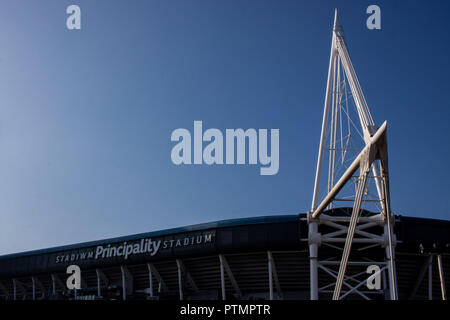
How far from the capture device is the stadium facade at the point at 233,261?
50781 mm

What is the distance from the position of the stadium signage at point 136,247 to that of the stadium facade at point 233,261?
0.35ft

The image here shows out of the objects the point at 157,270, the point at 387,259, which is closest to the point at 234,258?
the point at 157,270

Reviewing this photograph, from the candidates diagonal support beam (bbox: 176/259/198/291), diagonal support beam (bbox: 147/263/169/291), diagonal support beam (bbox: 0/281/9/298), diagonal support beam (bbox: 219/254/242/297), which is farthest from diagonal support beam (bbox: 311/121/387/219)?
diagonal support beam (bbox: 0/281/9/298)

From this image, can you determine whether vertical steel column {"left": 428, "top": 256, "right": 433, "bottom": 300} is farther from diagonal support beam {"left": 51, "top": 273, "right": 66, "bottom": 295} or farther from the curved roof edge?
diagonal support beam {"left": 51, "top": 273, "right": 66, "bottom": 295}

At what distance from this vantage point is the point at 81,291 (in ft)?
226

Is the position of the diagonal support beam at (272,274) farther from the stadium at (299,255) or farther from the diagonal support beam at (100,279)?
the diagonal support beam at (100,279)

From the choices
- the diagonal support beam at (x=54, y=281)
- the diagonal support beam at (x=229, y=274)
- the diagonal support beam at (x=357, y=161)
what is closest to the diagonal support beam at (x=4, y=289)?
the diagonal support beam at (x=54, y=281)

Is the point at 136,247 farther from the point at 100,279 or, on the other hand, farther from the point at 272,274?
the point at 272,274

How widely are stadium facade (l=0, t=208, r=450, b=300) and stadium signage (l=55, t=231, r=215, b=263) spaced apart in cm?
11

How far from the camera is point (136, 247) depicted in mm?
60062

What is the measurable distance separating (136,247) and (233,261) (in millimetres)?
12475

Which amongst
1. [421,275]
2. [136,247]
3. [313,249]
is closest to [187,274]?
[136,247]

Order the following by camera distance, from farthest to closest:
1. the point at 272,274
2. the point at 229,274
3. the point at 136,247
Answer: the point at 136,247 < the point at 229,274 < the point at 272,274
